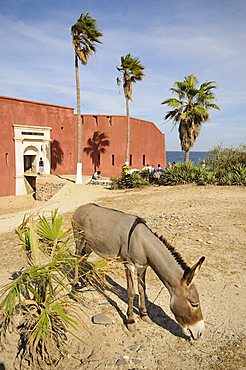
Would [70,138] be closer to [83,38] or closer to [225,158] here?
[83,38]

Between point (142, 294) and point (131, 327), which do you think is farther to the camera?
point (142, 294)

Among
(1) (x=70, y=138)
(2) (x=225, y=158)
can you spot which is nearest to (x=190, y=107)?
(2) (x=225, y=158)

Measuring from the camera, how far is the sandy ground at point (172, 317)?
414cm

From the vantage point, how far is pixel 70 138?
96.7 feet

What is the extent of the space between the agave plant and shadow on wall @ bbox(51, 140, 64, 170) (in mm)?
24038

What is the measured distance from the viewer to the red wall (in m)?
24.2

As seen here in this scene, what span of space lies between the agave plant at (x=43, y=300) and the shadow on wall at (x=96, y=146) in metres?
25.7

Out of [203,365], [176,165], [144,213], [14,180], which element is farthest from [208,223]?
[14,180]

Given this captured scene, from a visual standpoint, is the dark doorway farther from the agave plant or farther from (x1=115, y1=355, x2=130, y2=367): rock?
(x1=115, y1=355, x2=130, y2=367): rock

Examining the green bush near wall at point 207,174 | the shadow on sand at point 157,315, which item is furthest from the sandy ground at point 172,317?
the green bush near wall at point 207,174

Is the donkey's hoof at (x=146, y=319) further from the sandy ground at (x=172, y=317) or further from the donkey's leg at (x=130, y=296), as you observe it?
the donkey's leg at (x=130, y=296)

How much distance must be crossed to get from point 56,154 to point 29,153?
289cm

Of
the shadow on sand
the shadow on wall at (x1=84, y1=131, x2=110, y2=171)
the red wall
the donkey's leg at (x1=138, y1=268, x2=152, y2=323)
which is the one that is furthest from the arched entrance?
the donkey's leg at (x1=138, y1=268, x2=152, y2=323)

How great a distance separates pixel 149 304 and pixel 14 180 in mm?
21245
